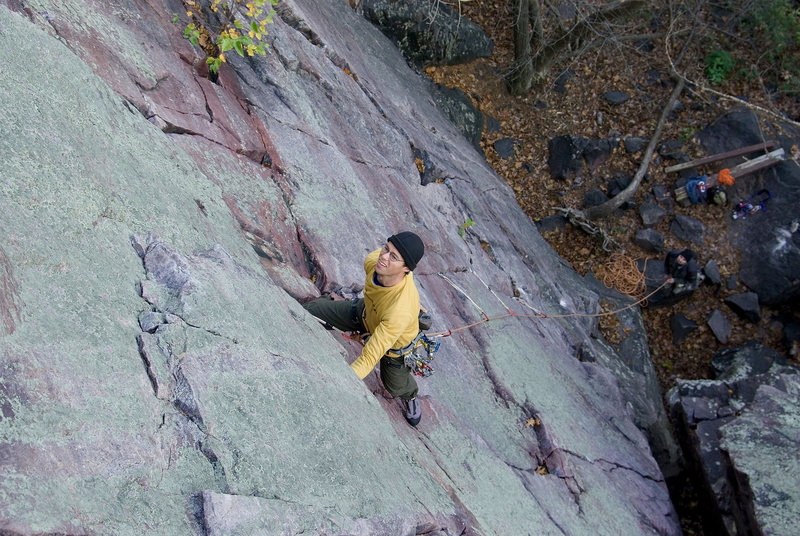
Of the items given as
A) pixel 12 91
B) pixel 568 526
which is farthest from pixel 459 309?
pixel 12 91

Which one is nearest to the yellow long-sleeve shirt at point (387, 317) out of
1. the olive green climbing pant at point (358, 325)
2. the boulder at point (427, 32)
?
the olive green climbing pant at point (358, 325)

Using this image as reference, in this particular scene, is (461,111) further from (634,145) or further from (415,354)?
(415,354)

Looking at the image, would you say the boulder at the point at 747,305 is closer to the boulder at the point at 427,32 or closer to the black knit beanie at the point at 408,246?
the boulder at the point at 427,32

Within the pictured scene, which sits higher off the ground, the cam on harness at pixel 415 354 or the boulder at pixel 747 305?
the boulder at pixel 747 305

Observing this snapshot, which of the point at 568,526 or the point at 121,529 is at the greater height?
the point at 121,529

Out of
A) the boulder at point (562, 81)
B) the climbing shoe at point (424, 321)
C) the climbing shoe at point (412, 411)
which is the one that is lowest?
A: the climbing shoe at point (412, 411)

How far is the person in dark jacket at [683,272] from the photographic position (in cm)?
1239

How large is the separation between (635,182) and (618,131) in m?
1.56

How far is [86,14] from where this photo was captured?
4.96 metres

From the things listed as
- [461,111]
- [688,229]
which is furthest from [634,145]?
[461,111]

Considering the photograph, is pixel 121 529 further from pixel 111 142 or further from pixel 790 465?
pixel 790 465

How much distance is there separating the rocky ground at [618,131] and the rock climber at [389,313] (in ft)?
28.9

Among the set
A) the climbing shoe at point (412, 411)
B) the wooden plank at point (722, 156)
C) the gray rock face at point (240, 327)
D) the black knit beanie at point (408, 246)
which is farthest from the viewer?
the wooden plank at point (722, 156)

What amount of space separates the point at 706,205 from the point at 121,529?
13.7m
